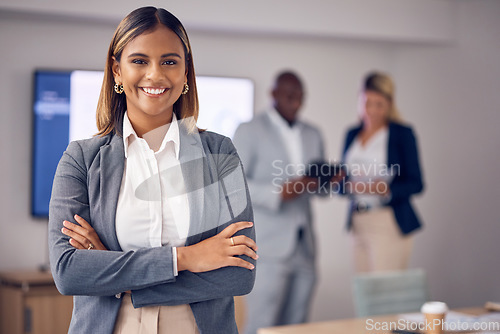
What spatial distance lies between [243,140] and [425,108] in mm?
2365

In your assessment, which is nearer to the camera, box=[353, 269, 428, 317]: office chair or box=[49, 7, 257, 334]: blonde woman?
box=[49, 7, 257, 334]: blonde woman

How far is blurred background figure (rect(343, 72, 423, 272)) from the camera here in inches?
162

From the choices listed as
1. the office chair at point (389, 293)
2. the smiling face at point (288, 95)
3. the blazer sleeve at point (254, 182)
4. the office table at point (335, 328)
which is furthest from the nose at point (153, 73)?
the smiling face at point (288, 95)

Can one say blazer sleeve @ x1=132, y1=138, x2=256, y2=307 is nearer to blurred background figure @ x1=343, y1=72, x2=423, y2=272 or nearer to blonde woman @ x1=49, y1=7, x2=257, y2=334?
blonde woman @ x1=49, y1=7, x2=257, y2=334

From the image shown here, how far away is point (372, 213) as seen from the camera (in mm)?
4164

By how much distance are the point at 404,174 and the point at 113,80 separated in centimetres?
299

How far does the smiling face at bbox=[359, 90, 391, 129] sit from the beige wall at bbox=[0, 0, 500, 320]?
670 mm

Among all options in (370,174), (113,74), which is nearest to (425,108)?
(370,174)

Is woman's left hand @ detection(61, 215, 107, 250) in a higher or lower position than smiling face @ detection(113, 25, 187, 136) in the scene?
lower

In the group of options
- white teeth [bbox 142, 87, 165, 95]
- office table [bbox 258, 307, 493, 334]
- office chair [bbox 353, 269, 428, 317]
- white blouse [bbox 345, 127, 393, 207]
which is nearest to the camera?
white teeth [bbox 142, 87, 165, 95]

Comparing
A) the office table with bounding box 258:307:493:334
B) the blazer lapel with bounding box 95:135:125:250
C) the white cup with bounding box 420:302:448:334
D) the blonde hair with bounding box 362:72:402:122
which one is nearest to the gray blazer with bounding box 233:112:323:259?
the blonde hair with bounding box 362:72:402:122

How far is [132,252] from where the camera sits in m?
1.42

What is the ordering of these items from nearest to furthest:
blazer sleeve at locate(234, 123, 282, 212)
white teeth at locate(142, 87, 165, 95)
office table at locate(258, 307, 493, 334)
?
white teeth at locate(142, 87, 165, 95)
office table at locate(258, 307, 493, 334)
blazer sleeve at locate(234, 123, 282, 212)

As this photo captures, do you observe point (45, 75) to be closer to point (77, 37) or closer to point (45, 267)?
point (77, 37)
